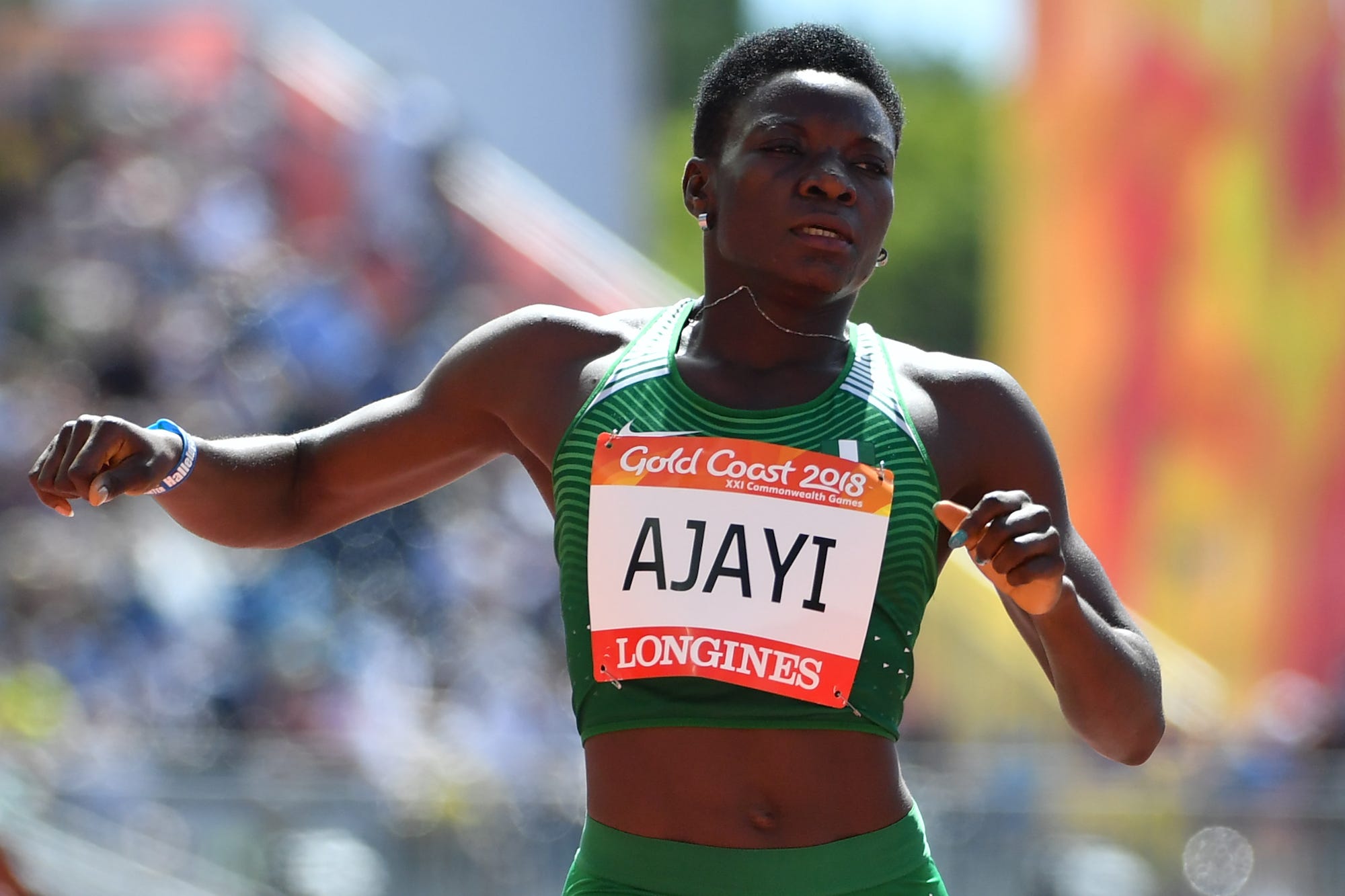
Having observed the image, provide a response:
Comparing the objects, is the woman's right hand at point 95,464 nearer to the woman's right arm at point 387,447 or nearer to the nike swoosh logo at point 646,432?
the woman's right arm at point 387,447

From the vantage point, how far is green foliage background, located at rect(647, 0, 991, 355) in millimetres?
47938

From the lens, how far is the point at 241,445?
319cm

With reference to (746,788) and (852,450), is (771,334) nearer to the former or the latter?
(852,450)

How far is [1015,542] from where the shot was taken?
2.49 meters

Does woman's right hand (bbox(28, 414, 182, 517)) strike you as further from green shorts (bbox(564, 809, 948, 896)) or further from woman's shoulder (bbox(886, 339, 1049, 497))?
woman's shoulder (bbox(886, 339, 1049, 497))

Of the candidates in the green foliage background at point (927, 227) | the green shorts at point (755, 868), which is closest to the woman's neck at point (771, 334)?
the green shorts at point (755, 868)

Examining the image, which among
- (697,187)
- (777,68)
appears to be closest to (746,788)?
(697,187)

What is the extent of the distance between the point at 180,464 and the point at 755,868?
3.60 ft

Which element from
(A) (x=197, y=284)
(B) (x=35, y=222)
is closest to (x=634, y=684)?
(A) (x=197, y=284)

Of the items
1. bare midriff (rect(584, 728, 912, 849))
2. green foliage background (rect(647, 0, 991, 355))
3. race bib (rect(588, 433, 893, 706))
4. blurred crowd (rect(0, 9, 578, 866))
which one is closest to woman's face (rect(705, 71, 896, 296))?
race bib (rect(588, 433, 893, 706))

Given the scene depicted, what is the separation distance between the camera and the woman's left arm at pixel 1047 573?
2.50 m

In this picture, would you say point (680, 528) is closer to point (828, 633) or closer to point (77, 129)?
point (828, 633)

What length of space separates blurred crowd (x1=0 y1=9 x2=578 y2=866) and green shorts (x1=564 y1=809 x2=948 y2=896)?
5.47 meters

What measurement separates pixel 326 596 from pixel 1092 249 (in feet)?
23.9
